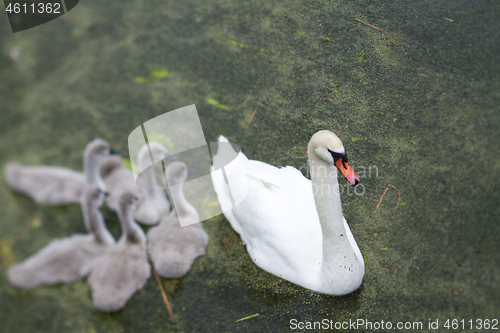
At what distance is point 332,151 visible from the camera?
57.6 inches

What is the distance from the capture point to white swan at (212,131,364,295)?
1596 millimetres

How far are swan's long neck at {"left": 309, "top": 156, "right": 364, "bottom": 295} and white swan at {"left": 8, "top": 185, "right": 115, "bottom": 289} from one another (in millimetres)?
1388

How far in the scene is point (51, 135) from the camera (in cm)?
269

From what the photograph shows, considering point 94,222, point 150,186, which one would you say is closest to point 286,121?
point 150,186

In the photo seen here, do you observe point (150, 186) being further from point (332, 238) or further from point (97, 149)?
point (332, 238)

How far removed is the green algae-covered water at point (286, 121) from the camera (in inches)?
77.0

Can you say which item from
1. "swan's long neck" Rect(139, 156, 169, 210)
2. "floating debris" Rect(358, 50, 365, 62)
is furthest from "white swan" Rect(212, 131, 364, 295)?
"floating debris" Rect(358, 50, 365, 62)

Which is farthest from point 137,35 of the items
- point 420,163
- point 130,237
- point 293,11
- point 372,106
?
point 420,163

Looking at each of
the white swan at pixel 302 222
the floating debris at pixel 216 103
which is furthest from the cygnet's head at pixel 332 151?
the floating debris at pixel 216 103

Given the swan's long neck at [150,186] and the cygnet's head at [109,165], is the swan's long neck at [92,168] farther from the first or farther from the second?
the swan's long neck at [150,186]

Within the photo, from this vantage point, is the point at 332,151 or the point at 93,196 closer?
the point at 332,151

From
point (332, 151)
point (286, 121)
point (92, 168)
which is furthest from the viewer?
point (286, 121)

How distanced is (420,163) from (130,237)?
2058mm

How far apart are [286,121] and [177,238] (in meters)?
1.22
